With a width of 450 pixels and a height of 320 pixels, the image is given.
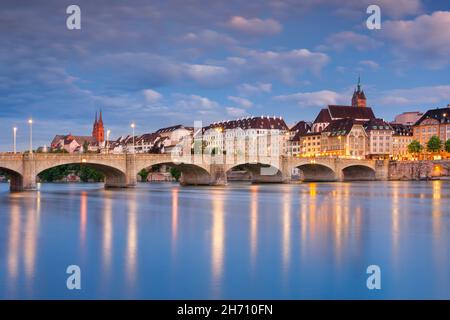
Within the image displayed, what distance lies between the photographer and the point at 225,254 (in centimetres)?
1841

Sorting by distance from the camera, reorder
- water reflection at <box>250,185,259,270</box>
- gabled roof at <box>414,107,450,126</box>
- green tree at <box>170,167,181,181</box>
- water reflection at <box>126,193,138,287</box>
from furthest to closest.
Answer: gabled roof at <box>414,107,450,126</box> → green tree at <box>170,167,181,181</box> → water reflection at <box>250,185,259,270</box> → water reflection at <box>126,193,138,287</box>

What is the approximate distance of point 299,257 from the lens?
17.8 metres

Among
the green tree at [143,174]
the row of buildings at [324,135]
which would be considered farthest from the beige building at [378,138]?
the green tree at [143,174]

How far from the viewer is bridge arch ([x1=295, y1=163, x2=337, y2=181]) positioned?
8681 centimetres

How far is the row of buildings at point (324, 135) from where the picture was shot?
12494 centimetres

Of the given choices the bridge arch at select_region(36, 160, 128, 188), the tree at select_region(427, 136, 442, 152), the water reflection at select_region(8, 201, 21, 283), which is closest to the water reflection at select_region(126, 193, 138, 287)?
the water reflection at select_region(8, 201, 21, 283)

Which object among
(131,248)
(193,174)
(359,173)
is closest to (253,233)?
(131,248)

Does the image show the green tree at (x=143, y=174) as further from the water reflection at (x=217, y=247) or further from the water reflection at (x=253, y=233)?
the water reflection at (x=217, y=247)

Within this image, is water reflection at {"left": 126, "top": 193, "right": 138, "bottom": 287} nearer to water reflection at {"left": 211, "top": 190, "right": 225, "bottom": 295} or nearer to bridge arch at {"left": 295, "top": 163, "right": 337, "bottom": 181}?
water reflection at {"left": 211, "top": 190, "right": 225, "bottom": 295}

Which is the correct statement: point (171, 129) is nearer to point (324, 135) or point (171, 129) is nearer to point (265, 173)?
point (324, 135)

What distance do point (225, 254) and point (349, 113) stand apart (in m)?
127

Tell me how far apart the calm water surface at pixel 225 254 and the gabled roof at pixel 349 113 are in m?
109
